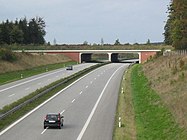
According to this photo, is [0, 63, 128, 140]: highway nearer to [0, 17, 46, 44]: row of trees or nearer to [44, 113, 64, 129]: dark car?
[44, 113, 64, 129]: dark car

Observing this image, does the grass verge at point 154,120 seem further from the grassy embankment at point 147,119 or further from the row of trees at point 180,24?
the row of trees at point 180,24

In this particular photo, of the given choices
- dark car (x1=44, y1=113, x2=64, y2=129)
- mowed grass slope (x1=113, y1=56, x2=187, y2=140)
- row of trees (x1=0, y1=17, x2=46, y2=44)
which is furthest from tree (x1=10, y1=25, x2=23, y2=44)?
dark car (x1=44, y1=113, x2=64, y2=129)

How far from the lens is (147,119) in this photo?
35.7 m

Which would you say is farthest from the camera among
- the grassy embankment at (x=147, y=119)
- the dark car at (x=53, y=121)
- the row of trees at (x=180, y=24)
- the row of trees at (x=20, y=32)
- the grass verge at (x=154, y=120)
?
the row of trees at (x=20, y=32)

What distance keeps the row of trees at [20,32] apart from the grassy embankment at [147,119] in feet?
347

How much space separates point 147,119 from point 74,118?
6.16 meters

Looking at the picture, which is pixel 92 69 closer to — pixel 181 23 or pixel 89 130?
pixel 181 23

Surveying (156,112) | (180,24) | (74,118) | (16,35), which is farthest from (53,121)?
(16,35)

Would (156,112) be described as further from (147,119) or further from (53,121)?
(53,121)

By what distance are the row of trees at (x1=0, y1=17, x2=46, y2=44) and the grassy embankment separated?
10567 centimetres

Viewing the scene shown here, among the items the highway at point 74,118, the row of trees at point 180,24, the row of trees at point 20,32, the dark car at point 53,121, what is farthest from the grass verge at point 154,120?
the row of trees at point 20,32

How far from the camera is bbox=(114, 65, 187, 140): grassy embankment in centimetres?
2903

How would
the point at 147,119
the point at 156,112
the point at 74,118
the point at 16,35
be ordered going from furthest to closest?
the point at 16,35 → the point at 156,112 → the point at 74,118 → the point at 147,119

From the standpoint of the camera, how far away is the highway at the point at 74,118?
2927 cm
